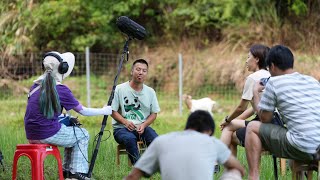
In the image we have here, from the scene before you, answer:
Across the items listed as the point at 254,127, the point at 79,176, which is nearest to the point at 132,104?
the point at 79,176

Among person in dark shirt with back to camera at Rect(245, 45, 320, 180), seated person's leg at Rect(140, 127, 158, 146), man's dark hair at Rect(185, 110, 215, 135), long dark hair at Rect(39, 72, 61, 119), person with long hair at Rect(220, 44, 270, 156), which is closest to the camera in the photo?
man's dark hair at Rect(185, 110, 215, 135)

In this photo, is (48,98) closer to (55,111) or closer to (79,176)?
(55,111)

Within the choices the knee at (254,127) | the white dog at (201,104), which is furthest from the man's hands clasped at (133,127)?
the white dog at (201,104)

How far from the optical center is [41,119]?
22.2 feet

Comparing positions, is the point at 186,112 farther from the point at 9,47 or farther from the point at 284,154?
the point at 284,154

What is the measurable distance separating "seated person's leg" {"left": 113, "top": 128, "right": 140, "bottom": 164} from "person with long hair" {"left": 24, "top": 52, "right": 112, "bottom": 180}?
0.74 m

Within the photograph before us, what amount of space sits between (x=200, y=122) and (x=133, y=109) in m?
3.51

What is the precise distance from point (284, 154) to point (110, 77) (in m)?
13.1

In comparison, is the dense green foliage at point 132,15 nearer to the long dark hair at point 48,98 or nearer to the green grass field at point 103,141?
the green grass field at point 103,141

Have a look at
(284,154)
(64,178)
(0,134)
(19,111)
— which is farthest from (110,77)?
(284,154)

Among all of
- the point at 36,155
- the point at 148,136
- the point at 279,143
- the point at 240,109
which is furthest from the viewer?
the point at 148,136

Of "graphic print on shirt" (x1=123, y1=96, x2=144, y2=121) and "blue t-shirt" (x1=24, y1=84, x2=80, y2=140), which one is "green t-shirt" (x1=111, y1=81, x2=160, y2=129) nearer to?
"graphic print on shirt" (x1=123, y1=96, x2=144, y2=121)

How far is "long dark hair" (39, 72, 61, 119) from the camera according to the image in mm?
6691

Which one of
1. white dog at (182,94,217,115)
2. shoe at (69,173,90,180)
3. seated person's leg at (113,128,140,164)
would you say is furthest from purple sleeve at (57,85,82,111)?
white dog at (182,94,217,115)
